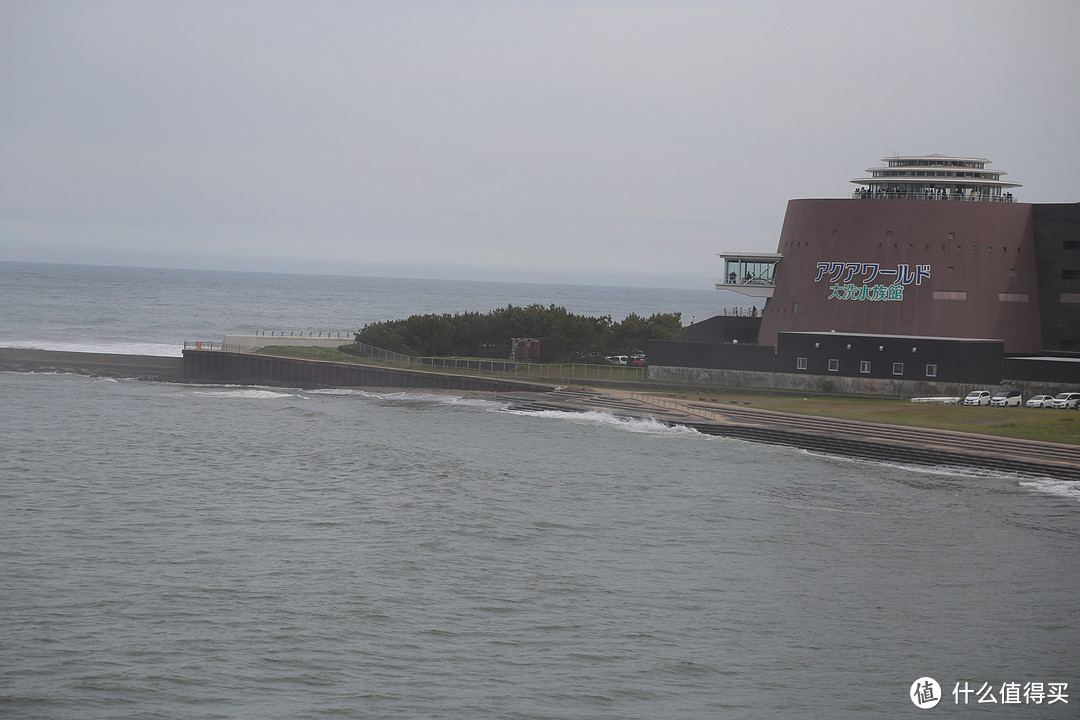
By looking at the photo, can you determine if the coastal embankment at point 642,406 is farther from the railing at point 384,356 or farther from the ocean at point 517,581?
the railing at point 384,356

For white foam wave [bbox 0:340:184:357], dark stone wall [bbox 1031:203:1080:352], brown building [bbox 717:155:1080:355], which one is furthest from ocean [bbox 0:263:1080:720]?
white foam wave [bbox 0:340:184:357]

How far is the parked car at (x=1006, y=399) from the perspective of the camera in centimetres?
5506

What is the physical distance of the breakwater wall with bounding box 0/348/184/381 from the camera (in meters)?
77.7

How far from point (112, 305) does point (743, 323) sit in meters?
129

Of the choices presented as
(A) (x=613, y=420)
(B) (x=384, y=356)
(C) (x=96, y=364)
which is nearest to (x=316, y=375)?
(B) (x=384, y=356)

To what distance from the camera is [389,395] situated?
68.5 m

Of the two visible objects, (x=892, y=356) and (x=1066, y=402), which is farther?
(x=892, y=356)

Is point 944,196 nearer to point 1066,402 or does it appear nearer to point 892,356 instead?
point 892,356

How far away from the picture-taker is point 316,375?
73250 mm

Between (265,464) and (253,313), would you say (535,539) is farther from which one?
(253,313)

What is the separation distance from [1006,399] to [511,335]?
127ft

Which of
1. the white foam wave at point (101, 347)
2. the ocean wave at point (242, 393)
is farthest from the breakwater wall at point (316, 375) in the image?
the white foam wave at point (101, 347)

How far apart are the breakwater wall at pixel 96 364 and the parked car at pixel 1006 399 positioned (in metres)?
56.9

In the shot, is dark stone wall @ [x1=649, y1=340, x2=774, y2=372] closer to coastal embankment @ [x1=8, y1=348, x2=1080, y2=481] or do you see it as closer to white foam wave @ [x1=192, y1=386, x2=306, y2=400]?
coastal embankment @ [x1=8, y1=348, x2=1080, y2=481]
